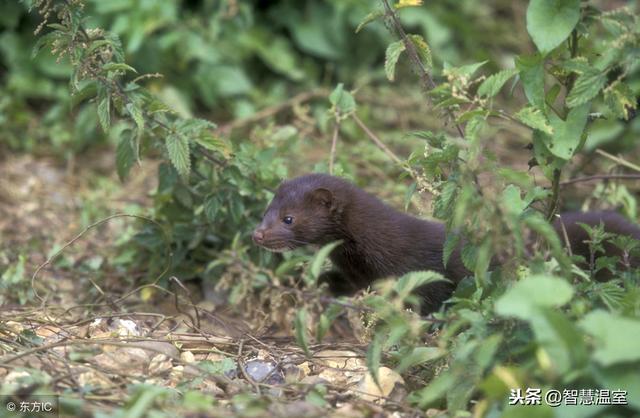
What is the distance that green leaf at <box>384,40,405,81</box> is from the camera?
4.29 meters

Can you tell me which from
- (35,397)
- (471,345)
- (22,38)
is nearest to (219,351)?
(35,397)

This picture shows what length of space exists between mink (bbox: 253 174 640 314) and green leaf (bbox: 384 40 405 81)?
1086mm

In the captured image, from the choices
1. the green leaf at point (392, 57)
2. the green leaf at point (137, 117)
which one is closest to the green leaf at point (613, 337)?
the green leaf at point (392, 57)

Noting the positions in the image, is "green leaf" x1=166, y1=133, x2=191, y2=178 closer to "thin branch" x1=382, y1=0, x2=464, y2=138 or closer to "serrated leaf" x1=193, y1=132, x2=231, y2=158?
"serrated leaf" x1=193, y1=132, x2=231, y2=158

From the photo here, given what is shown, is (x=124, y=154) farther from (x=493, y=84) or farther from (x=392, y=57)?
(x=493, y=84)

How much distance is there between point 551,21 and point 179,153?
6.90 feet

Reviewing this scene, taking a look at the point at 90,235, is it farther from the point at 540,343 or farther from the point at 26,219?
the point at 540,343

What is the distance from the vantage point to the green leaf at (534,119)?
393 centimetres

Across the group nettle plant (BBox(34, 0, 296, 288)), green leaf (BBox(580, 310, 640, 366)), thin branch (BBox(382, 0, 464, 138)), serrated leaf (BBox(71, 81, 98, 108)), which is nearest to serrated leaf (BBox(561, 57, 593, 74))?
thin branch (BBox(382, 0, 464, 138))

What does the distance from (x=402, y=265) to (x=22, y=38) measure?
501 cm

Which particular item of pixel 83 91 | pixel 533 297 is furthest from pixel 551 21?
pixel 83 91

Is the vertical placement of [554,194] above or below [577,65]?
below

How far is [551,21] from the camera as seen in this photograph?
399cm

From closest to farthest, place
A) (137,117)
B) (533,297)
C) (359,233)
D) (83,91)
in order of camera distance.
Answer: (533,297) < (137,117) < (83,91) < (359,233)
